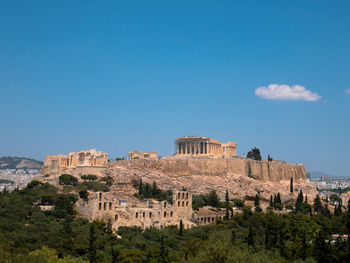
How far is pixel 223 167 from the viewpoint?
88125 millimetres

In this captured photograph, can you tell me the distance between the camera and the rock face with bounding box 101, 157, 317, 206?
73.0 metres

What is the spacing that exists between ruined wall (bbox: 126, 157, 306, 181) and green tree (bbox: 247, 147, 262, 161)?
391 cm

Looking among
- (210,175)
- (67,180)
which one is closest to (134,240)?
(67,180)

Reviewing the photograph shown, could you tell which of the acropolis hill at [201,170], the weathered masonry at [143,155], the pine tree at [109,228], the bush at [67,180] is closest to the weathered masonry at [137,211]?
the pine tree at [109,228]

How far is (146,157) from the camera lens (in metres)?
87.8

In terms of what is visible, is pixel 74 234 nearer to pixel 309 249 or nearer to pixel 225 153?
pixel 309 249

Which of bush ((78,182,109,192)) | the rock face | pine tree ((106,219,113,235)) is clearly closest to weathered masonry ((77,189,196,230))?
pine tree ((106,219,113,235))

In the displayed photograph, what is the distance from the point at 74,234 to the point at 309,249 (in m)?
20.7

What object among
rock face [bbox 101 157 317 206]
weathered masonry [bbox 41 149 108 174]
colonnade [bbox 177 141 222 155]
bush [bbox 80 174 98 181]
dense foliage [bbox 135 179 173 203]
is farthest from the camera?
colonnade [bbox 177 141 222 155]

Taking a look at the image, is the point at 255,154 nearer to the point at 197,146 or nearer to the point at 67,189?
the point at 197,146

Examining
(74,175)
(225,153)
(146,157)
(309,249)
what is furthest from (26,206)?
(225,153)

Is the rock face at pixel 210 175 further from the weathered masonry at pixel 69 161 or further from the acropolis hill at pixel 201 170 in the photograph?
the weathered masonry at pixel 69 161

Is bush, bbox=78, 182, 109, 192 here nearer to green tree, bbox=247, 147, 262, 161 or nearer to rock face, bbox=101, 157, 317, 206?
rock face, bbox=101, 157, 317, 206

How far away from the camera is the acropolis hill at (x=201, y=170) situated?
7175 cm
